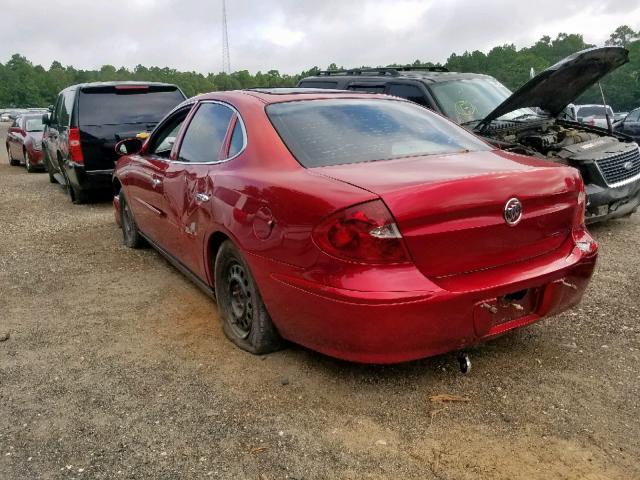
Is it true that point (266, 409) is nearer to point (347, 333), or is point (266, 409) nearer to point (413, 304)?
point (347, 333)

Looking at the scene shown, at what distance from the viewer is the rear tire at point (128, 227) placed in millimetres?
6086

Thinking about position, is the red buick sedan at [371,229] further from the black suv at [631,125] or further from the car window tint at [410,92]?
the black suv at [631,125]

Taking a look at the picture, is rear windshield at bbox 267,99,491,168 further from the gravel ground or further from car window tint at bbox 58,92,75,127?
car window tint at bbox 58,92,75,127

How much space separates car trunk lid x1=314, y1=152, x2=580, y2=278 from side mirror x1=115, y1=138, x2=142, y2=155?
3.24m

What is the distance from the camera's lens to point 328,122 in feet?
12.0

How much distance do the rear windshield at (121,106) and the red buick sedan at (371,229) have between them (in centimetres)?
507

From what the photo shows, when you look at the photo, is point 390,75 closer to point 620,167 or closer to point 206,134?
point 620,167

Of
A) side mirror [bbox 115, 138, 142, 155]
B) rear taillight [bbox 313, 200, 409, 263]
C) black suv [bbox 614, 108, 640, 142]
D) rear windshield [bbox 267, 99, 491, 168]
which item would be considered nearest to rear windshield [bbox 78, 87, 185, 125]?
side mirror [bbox 115, 138, 142, 155]

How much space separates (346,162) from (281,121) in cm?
58

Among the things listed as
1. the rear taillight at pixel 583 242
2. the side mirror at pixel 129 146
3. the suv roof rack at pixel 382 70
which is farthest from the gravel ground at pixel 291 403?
the suv roof rack at pixel 382 70

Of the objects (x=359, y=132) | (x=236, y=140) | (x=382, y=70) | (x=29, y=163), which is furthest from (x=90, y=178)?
(x=29, y=163)

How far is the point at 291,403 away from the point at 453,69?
2214 centimetres

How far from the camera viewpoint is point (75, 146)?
8531 mm

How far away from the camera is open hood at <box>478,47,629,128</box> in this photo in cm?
593
